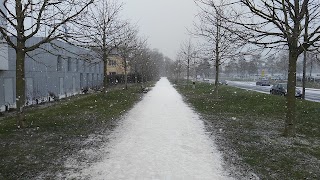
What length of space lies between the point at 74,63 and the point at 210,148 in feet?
103

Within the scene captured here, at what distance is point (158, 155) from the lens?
705 cm

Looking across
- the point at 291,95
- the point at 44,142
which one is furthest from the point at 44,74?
the point at 291,95

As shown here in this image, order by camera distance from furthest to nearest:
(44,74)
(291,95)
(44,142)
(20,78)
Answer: (44,74) < (20,78) < (291,95) < (44,142)

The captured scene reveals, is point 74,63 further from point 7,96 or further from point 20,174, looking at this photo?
point 20,174

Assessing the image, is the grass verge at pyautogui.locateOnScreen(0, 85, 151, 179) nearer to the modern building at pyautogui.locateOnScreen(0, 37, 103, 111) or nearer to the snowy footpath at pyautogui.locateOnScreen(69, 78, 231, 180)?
the snowy footpath at pyautogui.locateOnScreen(69, 78, 231, 180)

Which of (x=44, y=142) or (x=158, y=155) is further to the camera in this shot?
(x=44, y=142)

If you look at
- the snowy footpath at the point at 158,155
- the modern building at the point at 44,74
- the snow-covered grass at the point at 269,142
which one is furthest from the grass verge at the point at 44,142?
the snow-covered grass at the point at 269,142

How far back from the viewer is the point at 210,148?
785 centimetres

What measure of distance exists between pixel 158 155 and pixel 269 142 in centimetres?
345

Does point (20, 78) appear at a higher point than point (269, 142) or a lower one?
higher

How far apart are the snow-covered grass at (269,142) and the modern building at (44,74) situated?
6.17m

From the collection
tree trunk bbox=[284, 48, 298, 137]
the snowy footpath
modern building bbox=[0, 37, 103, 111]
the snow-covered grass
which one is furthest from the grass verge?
tree trunk bbox=[284, 48, 298, 137]

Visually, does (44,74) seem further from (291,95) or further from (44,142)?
(291,95)

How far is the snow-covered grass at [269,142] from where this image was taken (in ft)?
20.2
